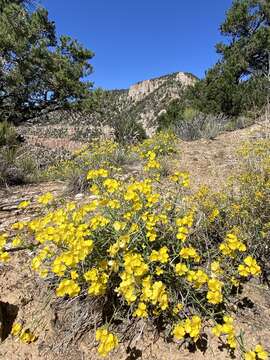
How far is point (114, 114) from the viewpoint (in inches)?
336

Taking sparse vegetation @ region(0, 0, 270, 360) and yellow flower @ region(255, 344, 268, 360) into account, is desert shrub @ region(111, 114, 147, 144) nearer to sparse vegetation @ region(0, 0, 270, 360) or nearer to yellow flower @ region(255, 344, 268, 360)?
sparse vegetation @ region(0, 0, 270, 360)

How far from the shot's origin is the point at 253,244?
7.39 ft

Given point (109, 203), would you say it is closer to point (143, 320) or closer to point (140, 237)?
point (140, 237)

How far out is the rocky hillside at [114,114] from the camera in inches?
370

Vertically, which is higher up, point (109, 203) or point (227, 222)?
point (109, 203)

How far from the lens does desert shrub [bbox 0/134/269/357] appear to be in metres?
1.62

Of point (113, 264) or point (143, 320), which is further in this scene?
point (143, 320)

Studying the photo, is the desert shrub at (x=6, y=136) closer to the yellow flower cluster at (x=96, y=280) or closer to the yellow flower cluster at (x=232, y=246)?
the yellow flower cluster at (x=96, y=280)

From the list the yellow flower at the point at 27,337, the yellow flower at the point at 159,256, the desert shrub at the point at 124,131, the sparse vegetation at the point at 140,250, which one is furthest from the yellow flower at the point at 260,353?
the desert shrub at the point at 124,131

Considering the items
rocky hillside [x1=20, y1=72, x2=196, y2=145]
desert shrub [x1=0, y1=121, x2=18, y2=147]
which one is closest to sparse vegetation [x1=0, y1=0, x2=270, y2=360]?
desert shrub [x1=0, y1=121, x2=18, y2=147]

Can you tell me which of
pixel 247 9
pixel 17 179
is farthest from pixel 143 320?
pixel 247 9

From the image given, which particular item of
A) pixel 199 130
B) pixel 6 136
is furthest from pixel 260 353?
pixel 199 130

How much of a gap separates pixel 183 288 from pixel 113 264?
496 millimetres

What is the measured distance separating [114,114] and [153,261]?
7.16 metres
